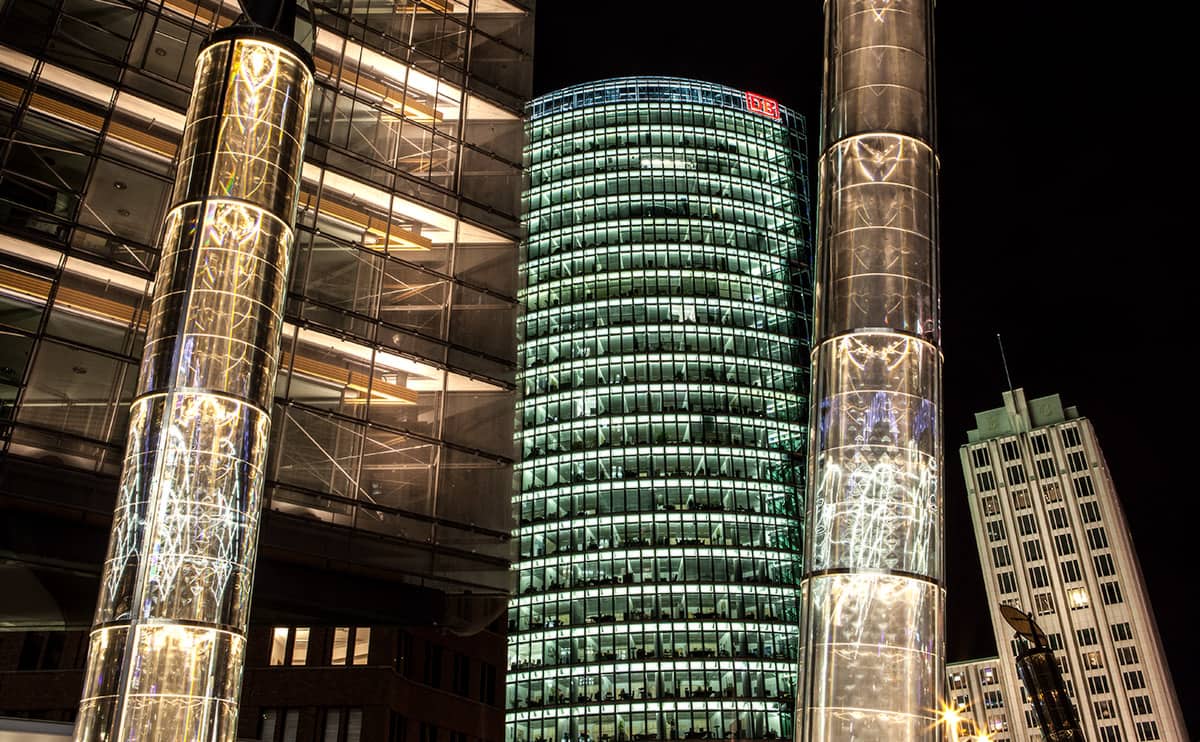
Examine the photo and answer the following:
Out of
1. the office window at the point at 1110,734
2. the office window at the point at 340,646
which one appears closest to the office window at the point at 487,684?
the office window at the point at 340,646

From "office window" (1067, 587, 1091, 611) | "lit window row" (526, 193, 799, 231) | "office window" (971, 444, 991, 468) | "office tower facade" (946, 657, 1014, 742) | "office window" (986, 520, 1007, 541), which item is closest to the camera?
Result: "lit window row" (526, 193, 799, 231)

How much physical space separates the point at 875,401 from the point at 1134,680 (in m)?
105

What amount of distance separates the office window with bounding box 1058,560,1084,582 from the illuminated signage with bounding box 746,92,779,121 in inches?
2053

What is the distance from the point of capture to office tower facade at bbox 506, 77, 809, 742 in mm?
90250

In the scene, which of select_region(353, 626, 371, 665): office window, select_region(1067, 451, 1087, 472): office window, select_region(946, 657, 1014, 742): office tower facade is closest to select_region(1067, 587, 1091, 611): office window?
select_region(1067, 451, 1087, 472): office window

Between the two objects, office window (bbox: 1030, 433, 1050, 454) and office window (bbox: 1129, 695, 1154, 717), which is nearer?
office window (bbox: 1129, 695, 1154, 717)

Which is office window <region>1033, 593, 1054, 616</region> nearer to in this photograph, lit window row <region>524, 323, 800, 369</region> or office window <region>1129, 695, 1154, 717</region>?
office window <region>1129, 695, 1154, 717</region>

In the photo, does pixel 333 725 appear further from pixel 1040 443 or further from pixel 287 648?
pixel 1040 443

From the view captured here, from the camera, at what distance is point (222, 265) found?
1538cm

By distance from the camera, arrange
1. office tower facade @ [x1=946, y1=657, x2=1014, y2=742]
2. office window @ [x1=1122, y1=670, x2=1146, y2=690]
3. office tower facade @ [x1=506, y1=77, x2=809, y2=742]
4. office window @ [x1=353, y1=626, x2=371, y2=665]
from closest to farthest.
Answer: office window @ [x1=353, y1=626, x2=371, y2=665]
office tower facade @ [x1=506, y1=77, x2=809, y2=742]
office window @ [x1=1122, y1=670, x2=1146, y2=690]
office tower facade @ [x1=946, y1=657, x2=1014, y2=742]

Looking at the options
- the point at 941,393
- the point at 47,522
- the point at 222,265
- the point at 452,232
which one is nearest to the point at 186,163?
the point at 222,265

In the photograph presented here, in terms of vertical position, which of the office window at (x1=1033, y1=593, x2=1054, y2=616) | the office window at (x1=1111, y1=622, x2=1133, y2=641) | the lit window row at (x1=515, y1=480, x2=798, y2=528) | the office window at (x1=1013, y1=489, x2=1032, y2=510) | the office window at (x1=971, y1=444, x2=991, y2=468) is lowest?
the office window at (x1=1111, y1=622, x2=1133, y2=641)

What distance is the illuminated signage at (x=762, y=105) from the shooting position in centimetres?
11200

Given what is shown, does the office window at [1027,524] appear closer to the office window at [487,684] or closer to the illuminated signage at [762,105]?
the illuminated signage at [762,105]
